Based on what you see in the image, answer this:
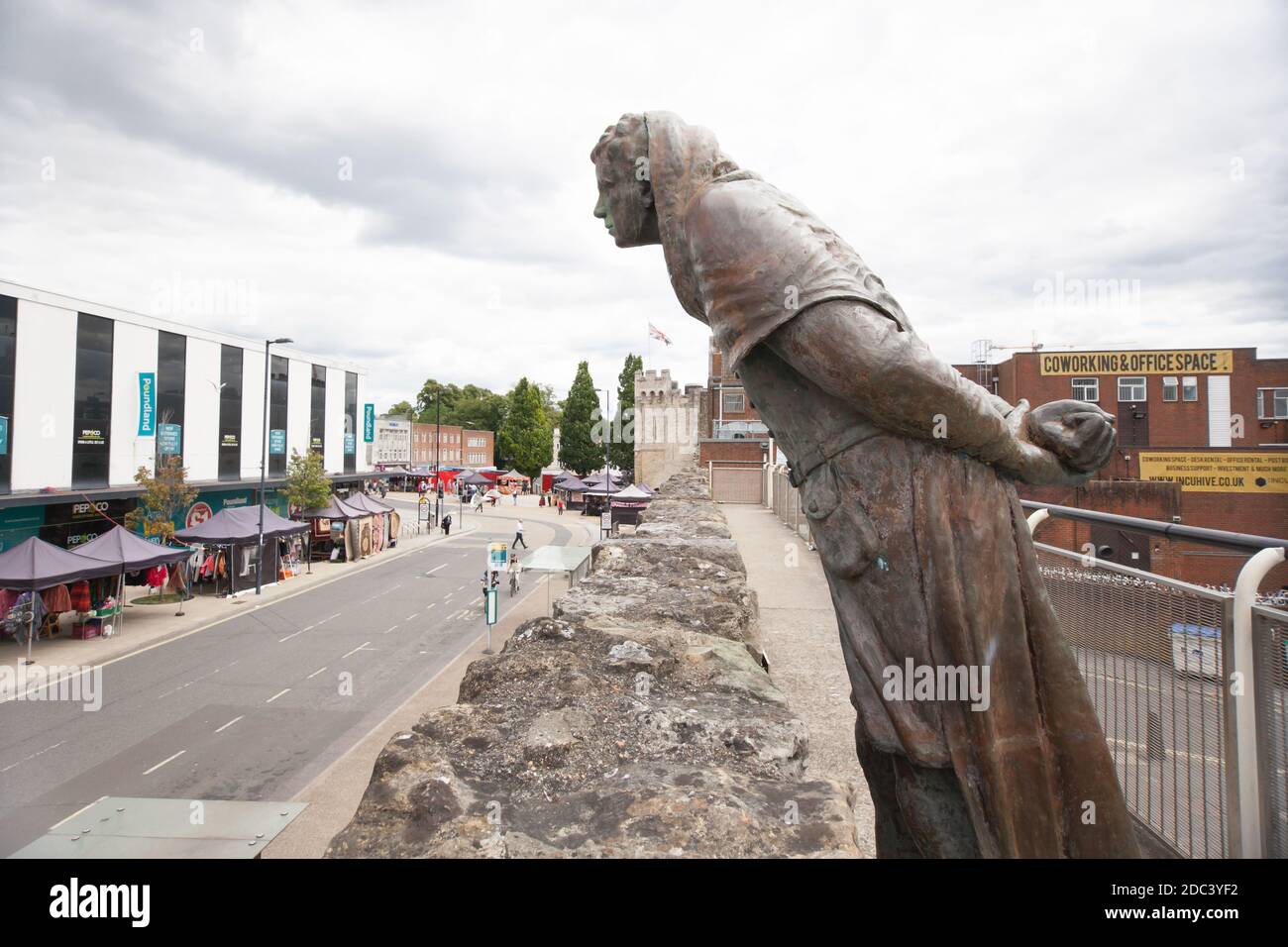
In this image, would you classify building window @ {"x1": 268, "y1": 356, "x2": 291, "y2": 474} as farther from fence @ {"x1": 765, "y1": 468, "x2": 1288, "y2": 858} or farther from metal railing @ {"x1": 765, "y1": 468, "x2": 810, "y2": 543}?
fence @ {"x1": 765, "y1": 468, "x2": 1288, "y2": 858}

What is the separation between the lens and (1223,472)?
81.6 ft

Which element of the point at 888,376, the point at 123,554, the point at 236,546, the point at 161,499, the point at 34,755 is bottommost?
the point at 34,755

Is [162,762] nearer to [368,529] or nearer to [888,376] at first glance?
[888,376]

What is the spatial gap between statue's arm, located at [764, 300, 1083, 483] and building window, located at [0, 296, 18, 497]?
88.2 feet

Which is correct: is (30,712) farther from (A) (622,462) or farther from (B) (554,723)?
(A) (622,462)

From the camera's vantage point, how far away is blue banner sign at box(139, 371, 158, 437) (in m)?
25.6

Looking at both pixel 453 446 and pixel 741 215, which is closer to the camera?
pixel 741 215

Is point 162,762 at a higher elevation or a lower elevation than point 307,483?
lower

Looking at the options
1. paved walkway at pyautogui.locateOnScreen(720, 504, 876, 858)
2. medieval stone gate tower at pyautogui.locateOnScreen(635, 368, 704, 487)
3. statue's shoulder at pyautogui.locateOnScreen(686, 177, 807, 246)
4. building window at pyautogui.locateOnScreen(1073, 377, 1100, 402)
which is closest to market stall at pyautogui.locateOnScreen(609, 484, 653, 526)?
paved walkway at pyautogui.locateOnScreen(720, 504, 876, 858)

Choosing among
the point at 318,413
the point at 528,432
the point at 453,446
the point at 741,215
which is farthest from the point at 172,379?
the point at 453,446

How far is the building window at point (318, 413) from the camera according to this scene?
120 feet

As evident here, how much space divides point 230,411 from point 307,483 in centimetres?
490

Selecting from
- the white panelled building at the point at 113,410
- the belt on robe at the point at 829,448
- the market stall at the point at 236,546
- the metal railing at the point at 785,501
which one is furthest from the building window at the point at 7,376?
the belt on robe at the point at 829,448

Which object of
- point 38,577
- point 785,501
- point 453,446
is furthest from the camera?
point 453,446
